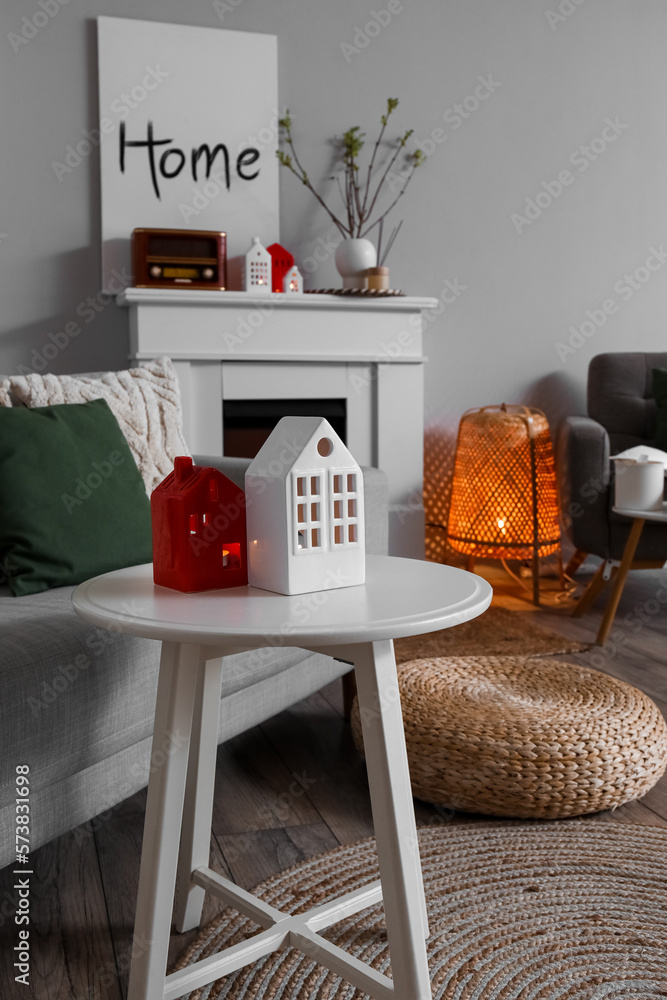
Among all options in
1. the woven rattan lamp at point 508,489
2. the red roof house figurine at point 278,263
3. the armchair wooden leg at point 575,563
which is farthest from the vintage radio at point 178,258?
the armchair wooden leg at point 575,563

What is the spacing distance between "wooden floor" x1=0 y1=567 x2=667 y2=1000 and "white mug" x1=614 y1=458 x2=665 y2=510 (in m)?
0.48

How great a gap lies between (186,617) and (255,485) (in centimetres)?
21

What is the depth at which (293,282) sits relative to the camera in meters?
3.16

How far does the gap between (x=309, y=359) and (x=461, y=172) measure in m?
1.05

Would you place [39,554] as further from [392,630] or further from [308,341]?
[308,341]

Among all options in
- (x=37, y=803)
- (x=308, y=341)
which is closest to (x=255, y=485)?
(x=37, y=803)

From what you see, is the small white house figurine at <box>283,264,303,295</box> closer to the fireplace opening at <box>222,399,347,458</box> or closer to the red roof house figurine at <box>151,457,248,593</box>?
the fireplace opening at <box>222,399,347,458</box>

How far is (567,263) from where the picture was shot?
372 centimetres

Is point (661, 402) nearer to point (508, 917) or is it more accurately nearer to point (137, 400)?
point (137, 400)

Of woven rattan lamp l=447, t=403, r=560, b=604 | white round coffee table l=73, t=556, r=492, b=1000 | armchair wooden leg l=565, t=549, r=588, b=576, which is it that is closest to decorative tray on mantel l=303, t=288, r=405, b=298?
woven rattan lamp l=447, t=403, r=560, b=604

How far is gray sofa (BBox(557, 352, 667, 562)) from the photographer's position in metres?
2.87

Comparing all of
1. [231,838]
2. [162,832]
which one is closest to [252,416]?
[231,838]

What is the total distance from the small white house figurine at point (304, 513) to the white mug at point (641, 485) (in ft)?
5.30

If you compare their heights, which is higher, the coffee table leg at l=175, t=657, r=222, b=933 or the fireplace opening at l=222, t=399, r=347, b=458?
the fireplace opening at l=222, t=399, r=347, b=458
